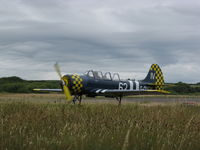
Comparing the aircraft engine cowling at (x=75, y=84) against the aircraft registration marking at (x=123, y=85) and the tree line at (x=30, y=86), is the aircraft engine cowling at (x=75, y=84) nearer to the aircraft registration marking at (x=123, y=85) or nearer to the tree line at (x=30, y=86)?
the aircraft registration marking at (x=123, y=85)

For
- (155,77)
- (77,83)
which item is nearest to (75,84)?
(77,83)

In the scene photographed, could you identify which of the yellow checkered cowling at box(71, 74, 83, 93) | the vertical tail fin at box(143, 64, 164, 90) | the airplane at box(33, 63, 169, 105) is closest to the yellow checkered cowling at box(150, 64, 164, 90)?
the vertical tail fin at box(143, 64, 164, 90)

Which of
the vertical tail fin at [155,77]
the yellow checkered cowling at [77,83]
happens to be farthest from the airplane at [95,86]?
the vertical tail fin at [155,77]

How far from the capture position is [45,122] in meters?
5.59

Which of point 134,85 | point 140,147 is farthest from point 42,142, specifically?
point 134,85

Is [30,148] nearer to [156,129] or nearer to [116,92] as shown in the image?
[156,129]

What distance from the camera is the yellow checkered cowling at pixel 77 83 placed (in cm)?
1611

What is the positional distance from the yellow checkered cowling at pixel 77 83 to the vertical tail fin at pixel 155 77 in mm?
8867

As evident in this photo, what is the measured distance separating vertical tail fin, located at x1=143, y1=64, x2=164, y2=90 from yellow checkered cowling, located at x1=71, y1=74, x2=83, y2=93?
8867 mm

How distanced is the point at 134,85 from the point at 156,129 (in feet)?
51.8

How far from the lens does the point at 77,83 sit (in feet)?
53.4

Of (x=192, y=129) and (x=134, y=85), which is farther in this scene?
(x=134, y=85)

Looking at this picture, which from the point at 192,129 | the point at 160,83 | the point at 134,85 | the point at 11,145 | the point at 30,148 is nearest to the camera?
the point at 30,148

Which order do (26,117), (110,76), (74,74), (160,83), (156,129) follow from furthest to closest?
(160,83) < (110,76) < (74,74) < (26,117) < (156,129)
